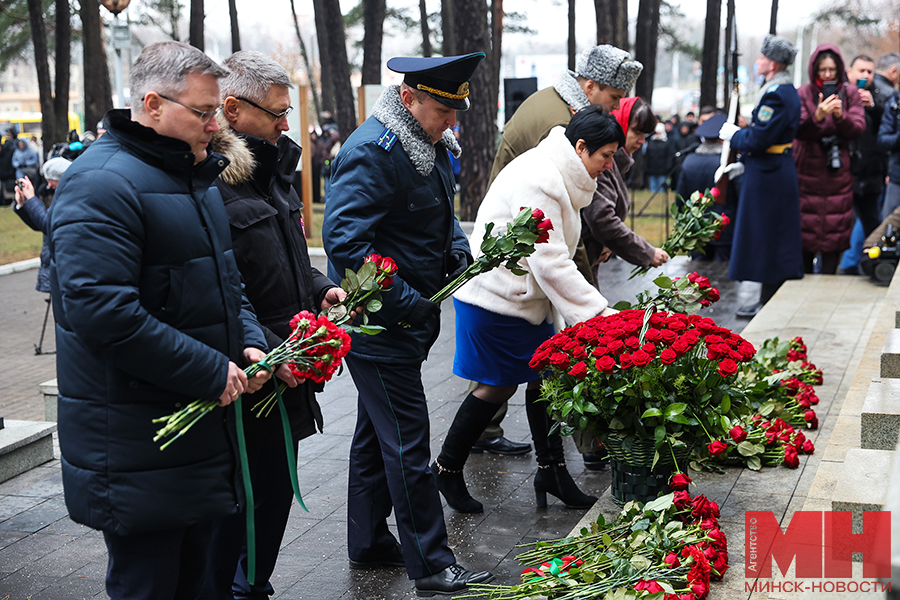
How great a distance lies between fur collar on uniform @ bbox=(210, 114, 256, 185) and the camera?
3.21 m

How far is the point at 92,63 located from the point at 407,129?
59.1 ft

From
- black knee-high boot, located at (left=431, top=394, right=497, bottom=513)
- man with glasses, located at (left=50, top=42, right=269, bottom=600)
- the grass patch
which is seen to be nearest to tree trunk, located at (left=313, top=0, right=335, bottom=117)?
the grass patch

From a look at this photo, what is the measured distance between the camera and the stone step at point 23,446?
5191 mm

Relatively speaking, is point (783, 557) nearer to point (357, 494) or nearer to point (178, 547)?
point (357, 494)

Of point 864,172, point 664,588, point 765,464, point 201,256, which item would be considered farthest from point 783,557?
point 864,172

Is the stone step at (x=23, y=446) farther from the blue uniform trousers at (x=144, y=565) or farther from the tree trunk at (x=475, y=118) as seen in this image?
the tree trunk at (x=475, y=118)

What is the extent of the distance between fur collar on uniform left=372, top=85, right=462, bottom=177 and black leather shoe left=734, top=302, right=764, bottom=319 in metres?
5.94

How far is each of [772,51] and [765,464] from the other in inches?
183

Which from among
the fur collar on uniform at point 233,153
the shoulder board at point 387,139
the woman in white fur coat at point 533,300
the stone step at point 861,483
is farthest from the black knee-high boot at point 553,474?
the fur collar on uniform at point 233,153

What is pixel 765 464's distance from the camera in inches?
189

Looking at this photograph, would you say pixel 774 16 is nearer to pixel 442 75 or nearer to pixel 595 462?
pixel 595 462

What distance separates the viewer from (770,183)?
8539mm

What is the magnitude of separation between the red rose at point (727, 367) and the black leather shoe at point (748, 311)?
5.26 metres

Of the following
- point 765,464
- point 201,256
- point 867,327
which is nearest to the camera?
point 201,256
